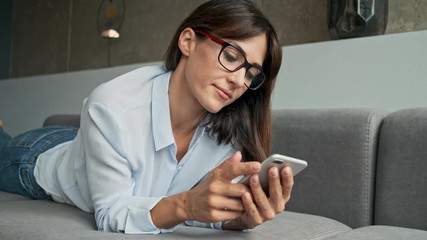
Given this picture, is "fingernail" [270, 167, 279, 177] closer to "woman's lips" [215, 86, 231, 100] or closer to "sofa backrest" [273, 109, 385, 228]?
"woman's lips" [215, 86, 231, 100]

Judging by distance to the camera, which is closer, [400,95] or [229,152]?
[229,152]

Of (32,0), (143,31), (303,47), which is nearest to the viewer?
(303,47)

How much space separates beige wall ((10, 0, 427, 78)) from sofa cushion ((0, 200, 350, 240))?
3.23 feet

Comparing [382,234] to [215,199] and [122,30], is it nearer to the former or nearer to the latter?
[215,199]

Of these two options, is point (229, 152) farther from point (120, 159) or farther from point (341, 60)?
point (341, 60)

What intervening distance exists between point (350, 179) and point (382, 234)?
1.10 feet

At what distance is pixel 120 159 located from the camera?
4.01ft

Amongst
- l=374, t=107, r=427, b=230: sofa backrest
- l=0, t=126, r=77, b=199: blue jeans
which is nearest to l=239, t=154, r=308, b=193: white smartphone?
l=374, t=107, r=427, b=230: sofa backrest

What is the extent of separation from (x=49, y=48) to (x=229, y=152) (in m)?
2.99

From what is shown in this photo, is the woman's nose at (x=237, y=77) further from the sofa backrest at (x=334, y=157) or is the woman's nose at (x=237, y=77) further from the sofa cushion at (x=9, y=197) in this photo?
the sofa cushion at (x=9, y=197)

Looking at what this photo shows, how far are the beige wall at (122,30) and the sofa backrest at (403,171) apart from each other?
1.89 ft

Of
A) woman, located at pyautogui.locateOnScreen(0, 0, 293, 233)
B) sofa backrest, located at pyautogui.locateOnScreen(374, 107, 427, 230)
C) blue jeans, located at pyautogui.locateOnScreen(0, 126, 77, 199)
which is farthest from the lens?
blue jeans, located at pyautogui.locateOnScreen(0, 126, 77, 199)

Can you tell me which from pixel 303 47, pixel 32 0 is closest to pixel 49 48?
pixel 32 0

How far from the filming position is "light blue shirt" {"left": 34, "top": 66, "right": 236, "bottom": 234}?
1181 millimetres
